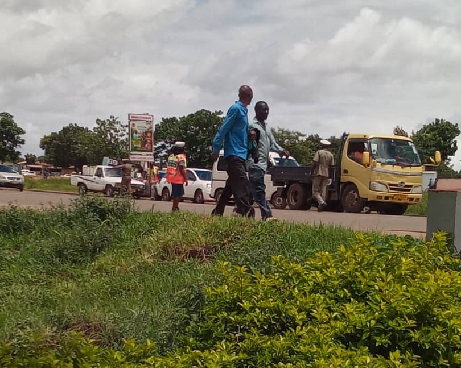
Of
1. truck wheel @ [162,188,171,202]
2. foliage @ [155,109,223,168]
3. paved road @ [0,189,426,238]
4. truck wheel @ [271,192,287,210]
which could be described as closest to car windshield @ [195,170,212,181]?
truck wheel @ [162,188,171,202]

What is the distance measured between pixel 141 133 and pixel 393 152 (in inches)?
698

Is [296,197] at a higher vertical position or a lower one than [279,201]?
higher

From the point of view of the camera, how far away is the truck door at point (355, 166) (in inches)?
703

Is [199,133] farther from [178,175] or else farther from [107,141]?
[178,175]

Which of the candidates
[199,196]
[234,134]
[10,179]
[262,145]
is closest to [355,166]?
[262,145]

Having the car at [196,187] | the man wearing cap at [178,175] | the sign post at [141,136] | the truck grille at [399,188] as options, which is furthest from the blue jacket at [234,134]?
the sign post at [141,136]

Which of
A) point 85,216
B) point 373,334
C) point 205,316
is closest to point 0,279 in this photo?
point 85,216

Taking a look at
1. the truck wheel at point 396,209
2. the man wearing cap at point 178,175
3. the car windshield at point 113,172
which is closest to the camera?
the man wearing cap at point 178,175

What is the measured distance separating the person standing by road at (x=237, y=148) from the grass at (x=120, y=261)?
1.06m

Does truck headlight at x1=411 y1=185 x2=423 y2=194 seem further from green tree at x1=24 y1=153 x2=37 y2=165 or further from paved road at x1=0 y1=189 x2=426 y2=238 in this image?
green tree at x1=24 y1=153 x2=37 y2=165

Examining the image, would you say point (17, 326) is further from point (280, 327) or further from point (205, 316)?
point (280, 327)

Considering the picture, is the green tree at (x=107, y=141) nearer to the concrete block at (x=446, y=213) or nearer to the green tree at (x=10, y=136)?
the green tree at (x=10, y=136)

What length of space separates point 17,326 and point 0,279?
1939 millimetres

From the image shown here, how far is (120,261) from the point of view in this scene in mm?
6410
